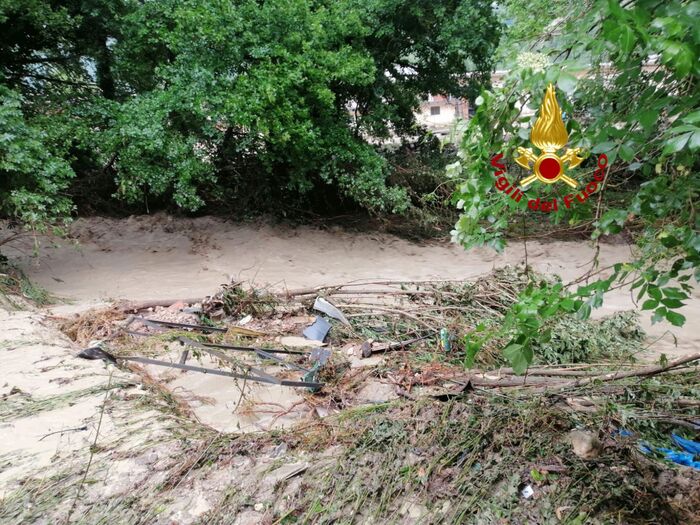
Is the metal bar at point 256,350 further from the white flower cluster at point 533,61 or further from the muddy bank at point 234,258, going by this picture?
the white flower cluster at point 533,61

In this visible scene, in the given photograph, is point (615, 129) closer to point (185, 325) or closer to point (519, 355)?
point (519, 355)

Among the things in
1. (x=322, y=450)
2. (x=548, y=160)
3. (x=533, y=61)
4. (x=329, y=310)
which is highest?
(x=533, y=61)

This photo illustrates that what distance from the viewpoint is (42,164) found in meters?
6.34

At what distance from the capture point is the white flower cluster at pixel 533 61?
4.72ft

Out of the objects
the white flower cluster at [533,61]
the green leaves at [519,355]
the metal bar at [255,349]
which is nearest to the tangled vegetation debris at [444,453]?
the green leaves at [519,355]

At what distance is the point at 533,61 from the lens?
150 centimetres

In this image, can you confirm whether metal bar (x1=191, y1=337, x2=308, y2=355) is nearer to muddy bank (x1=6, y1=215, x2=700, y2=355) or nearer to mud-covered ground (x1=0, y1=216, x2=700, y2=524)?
mud-covered ground (x1=0, y1=216, x2=700, y2=524)

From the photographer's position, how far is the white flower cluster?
4.72ft

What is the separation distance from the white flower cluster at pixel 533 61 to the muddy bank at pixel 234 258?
18.5ft

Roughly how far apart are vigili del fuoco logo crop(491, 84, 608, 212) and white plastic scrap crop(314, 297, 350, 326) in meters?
3.58

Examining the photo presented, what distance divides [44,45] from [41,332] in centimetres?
638

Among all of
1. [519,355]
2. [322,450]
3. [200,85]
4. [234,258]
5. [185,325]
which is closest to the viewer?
[519,355]

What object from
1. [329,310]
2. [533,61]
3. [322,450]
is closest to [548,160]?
[533,61]

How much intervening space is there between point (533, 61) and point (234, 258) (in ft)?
26.4
